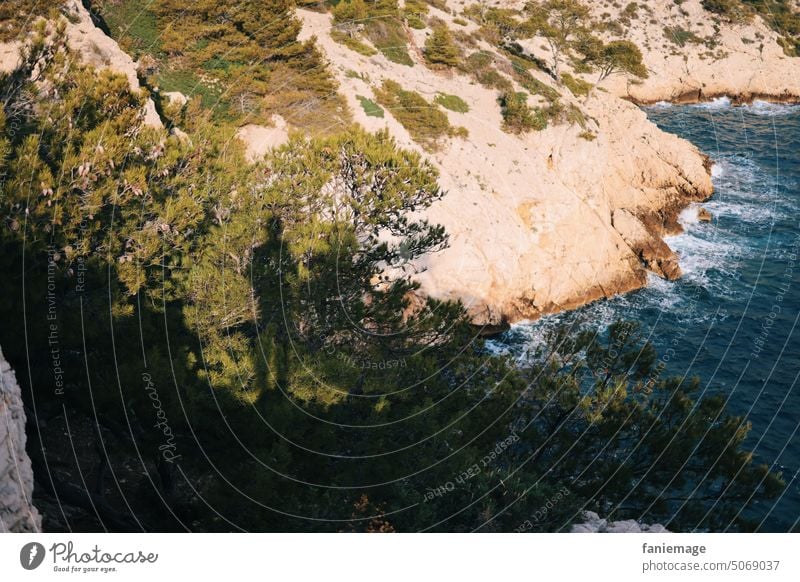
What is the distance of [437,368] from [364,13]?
45.8m

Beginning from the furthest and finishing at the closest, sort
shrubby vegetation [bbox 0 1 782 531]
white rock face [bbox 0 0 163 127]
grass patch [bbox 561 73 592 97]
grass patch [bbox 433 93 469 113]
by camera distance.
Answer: grass patch [bbox 561 73 592 97] < grass patch [bbox 433 93 469 113] < white rock face [bbox 0 0 163 127] < shrubby vegetation [bbox 0 1 782 531]

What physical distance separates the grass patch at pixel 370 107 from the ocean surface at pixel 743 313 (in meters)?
18.8

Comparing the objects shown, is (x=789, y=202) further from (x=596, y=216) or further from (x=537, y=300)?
(x=537, y=300)

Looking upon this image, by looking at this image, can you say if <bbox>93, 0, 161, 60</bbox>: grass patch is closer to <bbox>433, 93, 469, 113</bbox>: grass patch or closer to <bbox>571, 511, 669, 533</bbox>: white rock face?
<bbox>433, 93, 469, 113</bbox>: grass patch

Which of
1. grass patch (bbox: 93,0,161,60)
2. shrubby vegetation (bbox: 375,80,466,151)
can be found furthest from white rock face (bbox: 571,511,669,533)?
grass patch (bbox: 93,0,161,60)

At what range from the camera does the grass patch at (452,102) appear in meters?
58.6

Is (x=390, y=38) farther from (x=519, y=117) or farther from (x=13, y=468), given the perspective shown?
(x=13, y=468)

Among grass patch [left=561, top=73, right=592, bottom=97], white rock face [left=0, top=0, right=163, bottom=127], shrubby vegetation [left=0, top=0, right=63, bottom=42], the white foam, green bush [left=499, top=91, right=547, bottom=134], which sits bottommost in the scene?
the white foam

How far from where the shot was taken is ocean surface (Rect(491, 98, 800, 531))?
3862 centimetres

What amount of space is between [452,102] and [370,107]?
11.5 m

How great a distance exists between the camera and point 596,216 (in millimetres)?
56438

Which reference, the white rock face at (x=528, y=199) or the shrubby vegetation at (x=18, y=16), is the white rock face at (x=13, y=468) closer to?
the shrubby vegetation at (x=18, y=16)

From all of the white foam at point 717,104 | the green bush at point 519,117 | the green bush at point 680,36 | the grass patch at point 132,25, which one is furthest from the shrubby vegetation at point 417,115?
the green bush at point 680,36

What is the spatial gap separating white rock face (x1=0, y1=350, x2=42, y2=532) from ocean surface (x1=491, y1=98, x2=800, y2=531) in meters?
24.8
